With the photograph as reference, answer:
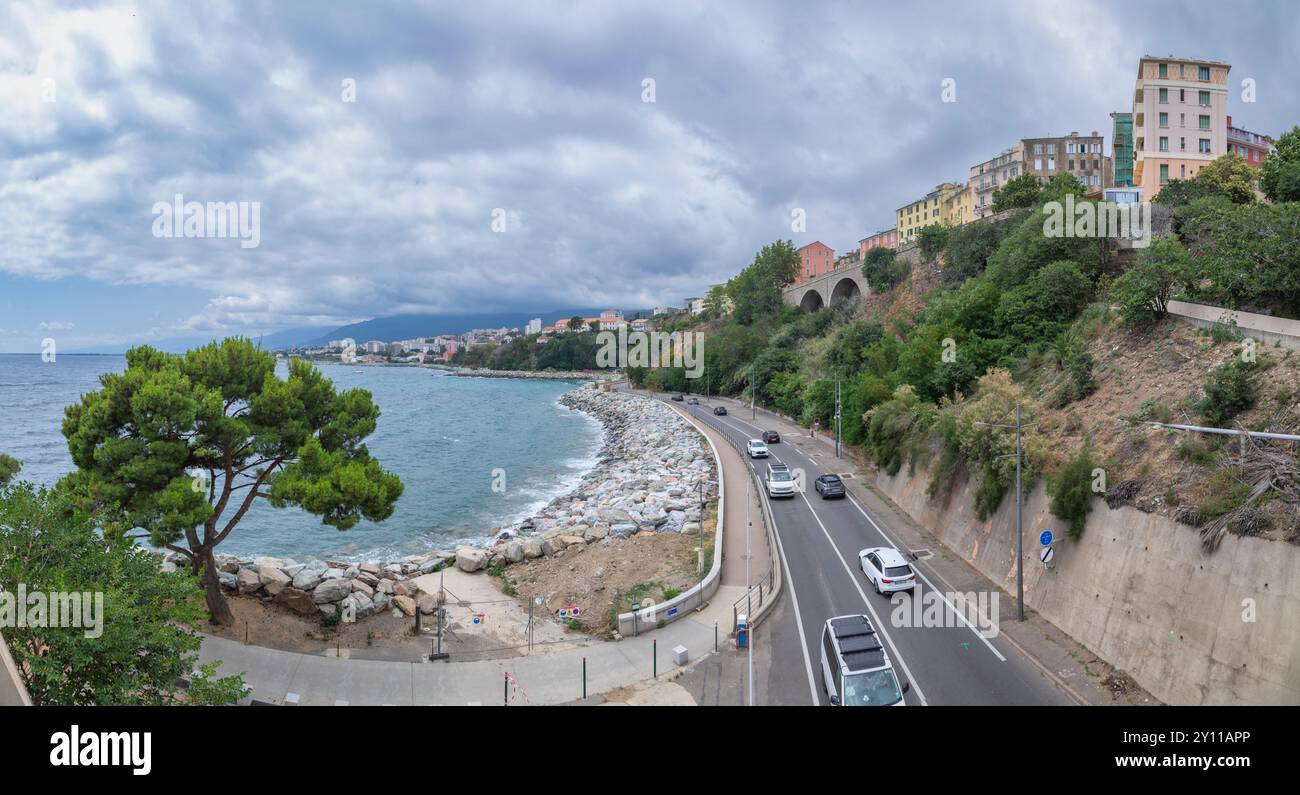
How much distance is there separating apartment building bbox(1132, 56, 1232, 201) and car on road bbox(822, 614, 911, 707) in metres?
45.2

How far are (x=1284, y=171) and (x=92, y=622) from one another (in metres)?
38.4

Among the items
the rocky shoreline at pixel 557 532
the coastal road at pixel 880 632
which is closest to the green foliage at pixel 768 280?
the rocky shoreline at pixel 557 532

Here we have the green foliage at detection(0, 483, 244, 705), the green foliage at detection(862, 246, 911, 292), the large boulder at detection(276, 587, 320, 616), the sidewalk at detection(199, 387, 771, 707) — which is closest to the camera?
the green foliage at detection(0, 483, 244, 705)

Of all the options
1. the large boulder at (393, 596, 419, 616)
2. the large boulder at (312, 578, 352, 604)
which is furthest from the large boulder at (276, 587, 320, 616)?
the large boulder at (393, 596, 419, 616)

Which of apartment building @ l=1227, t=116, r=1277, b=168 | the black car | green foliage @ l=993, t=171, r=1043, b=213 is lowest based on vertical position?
the black car

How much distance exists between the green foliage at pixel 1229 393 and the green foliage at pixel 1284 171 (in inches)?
640

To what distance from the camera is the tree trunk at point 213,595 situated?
1670 cm

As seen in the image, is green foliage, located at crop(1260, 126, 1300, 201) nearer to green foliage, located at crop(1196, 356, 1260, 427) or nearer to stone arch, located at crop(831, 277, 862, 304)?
green foliage, located at crop(1196, 356, 1260, 427)

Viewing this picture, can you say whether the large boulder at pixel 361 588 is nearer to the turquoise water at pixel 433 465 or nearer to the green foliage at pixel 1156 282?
A: the turquoise water at pixel 433 465

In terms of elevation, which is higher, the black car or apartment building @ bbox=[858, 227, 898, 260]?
apartment building @ bbox=[858, 227, 898, 260]

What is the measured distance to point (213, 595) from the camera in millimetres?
16844

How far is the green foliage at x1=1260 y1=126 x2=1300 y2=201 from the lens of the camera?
84.0 feet

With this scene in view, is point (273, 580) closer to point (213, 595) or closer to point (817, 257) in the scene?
point (213, 595)

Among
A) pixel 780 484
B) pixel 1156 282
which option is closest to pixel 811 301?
pixel 780 484
